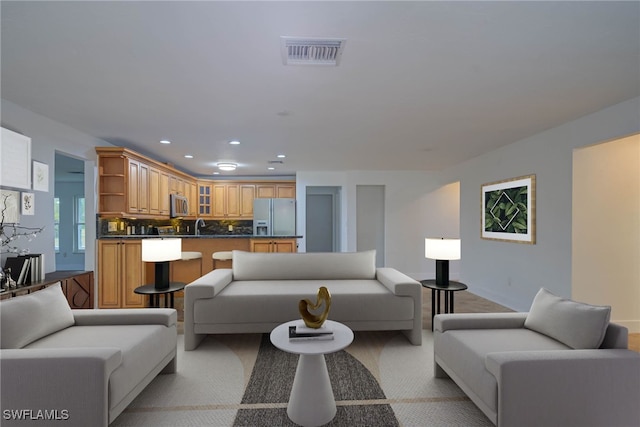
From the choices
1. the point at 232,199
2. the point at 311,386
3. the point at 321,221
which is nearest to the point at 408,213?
the point at 321,221

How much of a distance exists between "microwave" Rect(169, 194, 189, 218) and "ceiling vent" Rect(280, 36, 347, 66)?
15.2 feet

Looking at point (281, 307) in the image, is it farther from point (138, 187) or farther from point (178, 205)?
point (178, 205)

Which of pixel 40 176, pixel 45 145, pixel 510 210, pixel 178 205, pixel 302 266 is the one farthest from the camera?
pixel 178 205

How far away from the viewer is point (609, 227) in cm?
370

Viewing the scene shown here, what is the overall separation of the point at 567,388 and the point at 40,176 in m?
4.63

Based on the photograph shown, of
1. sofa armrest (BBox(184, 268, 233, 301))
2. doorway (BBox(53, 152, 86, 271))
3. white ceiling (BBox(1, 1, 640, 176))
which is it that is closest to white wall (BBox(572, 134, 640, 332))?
white ceiling (BBox(1, 1, 640, 176))

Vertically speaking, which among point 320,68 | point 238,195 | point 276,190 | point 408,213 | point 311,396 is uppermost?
point 320,68

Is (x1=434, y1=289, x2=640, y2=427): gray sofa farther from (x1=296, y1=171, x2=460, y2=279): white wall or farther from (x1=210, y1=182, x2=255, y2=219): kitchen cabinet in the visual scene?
(x1=210, y1=182, x2=255, y2=219): kitchen cabinet

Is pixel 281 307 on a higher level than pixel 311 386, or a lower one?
higher

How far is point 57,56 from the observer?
220 centimetres

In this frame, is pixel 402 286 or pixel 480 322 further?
pixel 402 286

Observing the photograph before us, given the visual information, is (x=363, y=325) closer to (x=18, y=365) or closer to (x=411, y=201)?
(x=18, y=365)

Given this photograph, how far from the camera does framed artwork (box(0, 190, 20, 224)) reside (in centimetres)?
293

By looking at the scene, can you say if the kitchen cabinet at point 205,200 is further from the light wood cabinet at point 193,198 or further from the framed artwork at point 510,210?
the framed artwork at point 510,210
